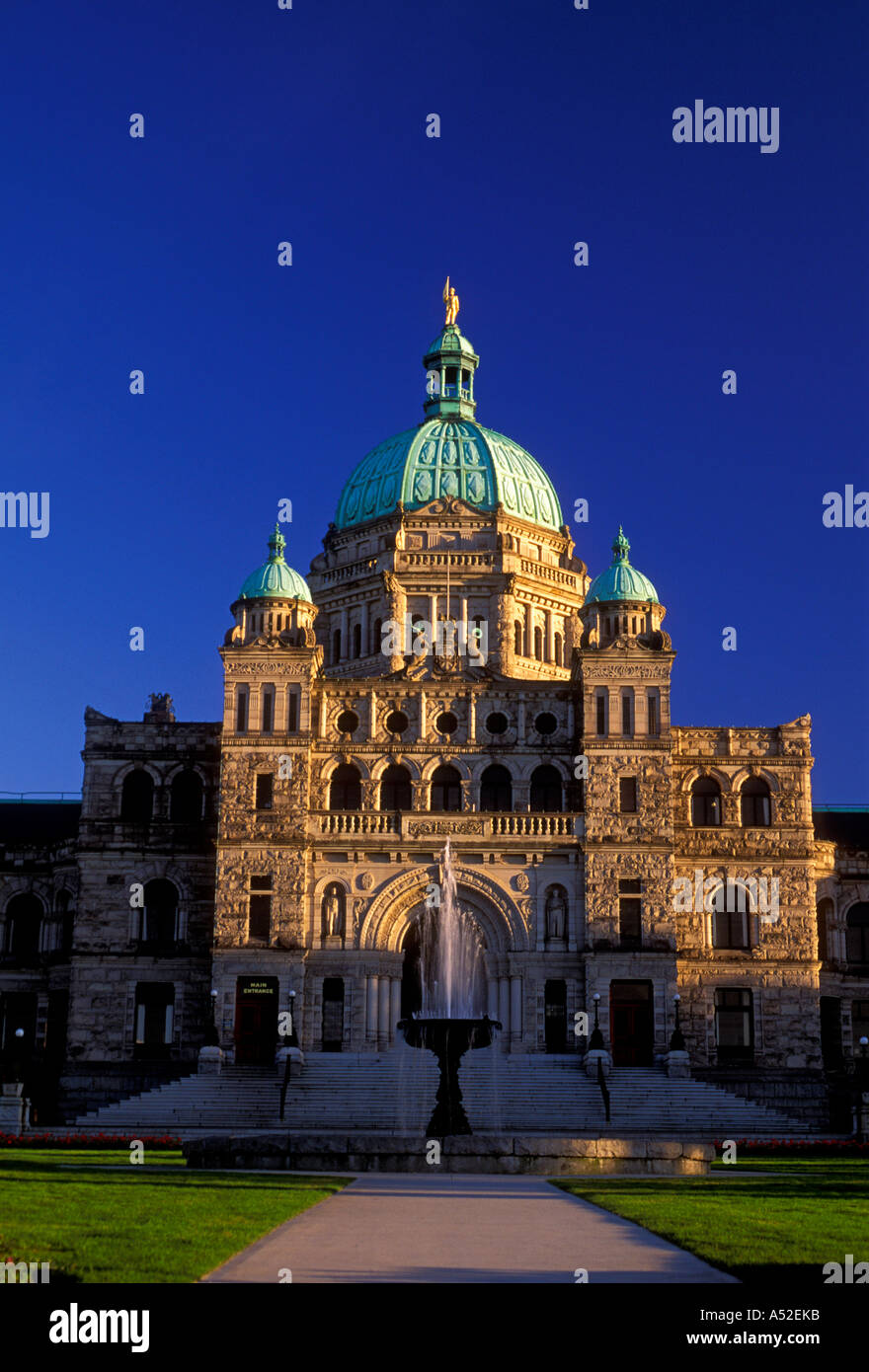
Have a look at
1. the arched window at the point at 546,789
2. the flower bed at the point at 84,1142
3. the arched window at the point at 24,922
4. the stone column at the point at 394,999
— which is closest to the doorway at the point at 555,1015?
the stone column at the point at 394,999

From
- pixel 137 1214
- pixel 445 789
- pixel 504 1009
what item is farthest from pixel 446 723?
pixel 137 1214

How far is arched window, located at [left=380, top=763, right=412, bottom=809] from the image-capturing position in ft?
206

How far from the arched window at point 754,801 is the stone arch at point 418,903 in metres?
10.0

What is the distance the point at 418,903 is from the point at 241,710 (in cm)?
946

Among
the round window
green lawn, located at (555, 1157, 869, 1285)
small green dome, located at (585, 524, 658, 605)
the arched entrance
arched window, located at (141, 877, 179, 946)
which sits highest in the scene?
small green dome, located at (585, 524, 658, 605)

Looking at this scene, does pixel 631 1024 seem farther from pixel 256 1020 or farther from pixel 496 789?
pixel 256 1020

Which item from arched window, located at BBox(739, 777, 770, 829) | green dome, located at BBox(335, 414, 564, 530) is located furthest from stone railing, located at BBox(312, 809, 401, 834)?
green dome, located at BBox(335, 414, 564, 530)

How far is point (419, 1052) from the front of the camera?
2237 inches

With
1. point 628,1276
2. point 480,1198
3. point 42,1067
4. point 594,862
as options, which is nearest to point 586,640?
point 594,862

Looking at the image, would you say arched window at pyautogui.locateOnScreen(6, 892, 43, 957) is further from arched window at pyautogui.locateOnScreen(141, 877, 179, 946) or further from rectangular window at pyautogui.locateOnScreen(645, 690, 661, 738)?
rectangular window at pyautogui.locateOnScreen(645, 690, 661, 738)

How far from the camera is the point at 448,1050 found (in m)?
39.3

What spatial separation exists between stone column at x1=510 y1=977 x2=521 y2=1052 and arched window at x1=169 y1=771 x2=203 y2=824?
45.2 ft

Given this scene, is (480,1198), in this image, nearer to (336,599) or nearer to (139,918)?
(139,918)
